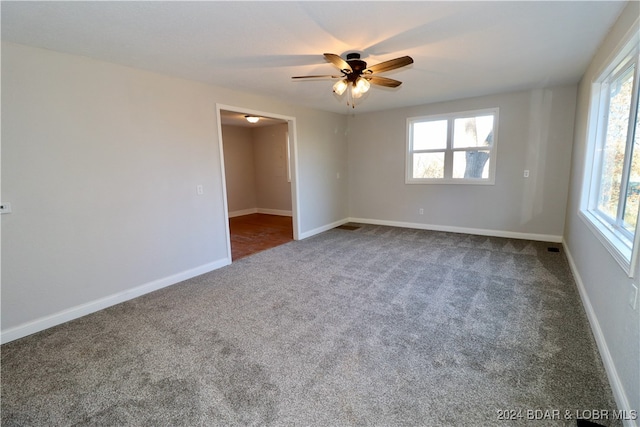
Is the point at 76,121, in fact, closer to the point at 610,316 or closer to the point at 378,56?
the point at 378,56

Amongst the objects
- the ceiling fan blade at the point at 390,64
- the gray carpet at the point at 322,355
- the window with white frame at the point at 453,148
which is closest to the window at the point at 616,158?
the gray carpet at the point at 322,355

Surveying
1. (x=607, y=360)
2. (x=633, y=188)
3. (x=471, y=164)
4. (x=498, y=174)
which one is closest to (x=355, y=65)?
(x=633, y=188)

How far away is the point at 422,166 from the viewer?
565cm

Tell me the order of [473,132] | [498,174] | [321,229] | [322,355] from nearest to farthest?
1. [322,355]
2. [498,174]
3. [473,132]
4. [321,229]

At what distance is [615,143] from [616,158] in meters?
0.17

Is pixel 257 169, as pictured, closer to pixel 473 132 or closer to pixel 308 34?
pixel 473 132

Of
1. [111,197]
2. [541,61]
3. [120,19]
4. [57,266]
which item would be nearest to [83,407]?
[57,266]

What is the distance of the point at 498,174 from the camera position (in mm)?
4902

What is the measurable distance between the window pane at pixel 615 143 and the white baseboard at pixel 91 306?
14.2ft

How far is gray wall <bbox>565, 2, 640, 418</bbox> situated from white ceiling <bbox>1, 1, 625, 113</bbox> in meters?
0.18

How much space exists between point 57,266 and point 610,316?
14.4 feet

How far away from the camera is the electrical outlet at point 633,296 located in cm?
148

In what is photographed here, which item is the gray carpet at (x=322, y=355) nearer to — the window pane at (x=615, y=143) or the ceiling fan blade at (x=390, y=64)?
the window pane at (x=615, y=143)

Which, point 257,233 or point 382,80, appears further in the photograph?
point 257,233
